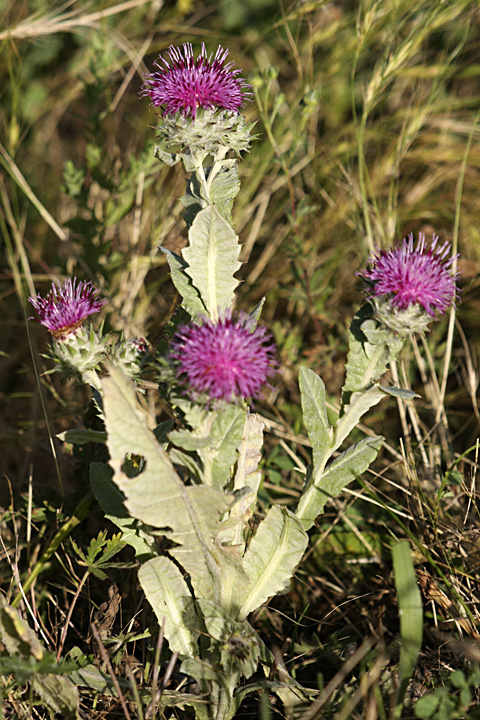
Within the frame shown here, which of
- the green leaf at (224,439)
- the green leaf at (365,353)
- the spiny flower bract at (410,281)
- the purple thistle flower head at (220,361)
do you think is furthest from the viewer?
the green leaf at (365,353)

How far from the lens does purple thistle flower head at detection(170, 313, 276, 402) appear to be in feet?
5.35

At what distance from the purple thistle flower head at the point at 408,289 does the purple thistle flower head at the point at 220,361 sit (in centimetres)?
48

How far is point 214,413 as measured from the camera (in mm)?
1767

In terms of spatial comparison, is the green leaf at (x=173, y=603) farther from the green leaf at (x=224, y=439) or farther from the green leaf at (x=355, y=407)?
the green leaf at (x=355, y=407)

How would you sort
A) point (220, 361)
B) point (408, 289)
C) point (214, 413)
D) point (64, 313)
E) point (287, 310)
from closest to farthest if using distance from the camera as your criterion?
point (220, 361) < point (214, 413) < point (408, 289) < point (64, 313) < point (287, 310)

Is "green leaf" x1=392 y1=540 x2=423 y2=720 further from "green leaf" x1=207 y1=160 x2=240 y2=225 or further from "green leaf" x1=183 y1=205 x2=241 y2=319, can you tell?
"green leaf" x1=207 y1=160 x2=240 y2=225

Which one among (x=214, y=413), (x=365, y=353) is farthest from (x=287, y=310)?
(x=214, y=413)

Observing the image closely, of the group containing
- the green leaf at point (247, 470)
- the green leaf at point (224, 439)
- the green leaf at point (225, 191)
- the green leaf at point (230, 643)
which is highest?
the green leaf at point (225, 191)

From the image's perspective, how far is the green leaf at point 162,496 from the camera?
1663mm

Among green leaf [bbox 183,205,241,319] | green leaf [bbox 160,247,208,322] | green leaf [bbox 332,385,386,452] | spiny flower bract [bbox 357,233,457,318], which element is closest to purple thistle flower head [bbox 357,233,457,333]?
spiny flower bract [bbox 357,233,457,318]

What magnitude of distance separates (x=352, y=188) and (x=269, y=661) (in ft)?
8.52

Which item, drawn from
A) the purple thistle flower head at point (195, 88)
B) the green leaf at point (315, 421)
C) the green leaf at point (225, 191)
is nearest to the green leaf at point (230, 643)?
the green leaf at point (315, 421)

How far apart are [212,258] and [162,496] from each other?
0.79 metres

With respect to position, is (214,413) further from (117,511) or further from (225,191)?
(225,191)
